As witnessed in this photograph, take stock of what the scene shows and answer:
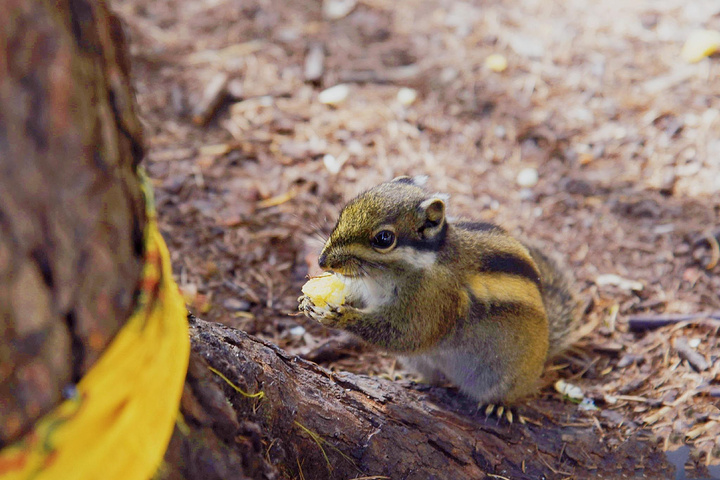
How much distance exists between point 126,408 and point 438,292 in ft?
6.22

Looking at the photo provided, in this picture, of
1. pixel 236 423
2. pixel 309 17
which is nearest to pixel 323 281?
pixel 236 423

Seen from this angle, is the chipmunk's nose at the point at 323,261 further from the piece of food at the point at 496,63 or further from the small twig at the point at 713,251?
the piece of food at the point at 496,63

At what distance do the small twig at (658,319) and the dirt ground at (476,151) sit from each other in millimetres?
23

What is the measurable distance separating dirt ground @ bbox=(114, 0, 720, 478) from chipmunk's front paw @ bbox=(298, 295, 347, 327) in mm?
498

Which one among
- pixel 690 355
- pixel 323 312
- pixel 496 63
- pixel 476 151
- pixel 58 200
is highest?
pixel 58 200

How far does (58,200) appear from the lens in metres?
1.28

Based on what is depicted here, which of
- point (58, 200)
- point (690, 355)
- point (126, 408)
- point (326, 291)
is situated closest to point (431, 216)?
point (326, 291)

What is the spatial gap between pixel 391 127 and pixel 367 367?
2288 mm

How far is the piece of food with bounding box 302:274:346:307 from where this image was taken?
10.4ft

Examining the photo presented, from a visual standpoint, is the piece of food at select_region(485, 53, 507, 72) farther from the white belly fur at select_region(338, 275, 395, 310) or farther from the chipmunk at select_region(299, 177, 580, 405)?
the white belly fur at select_region(338, 275, 395, 310)

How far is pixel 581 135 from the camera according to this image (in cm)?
527

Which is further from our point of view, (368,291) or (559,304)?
(559,304)

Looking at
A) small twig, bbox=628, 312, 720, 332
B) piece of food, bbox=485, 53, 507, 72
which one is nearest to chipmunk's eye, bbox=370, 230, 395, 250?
small twig, bbox=628, 312, 720, 332

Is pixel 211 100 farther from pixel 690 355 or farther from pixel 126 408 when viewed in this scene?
→ pixel 126 408
